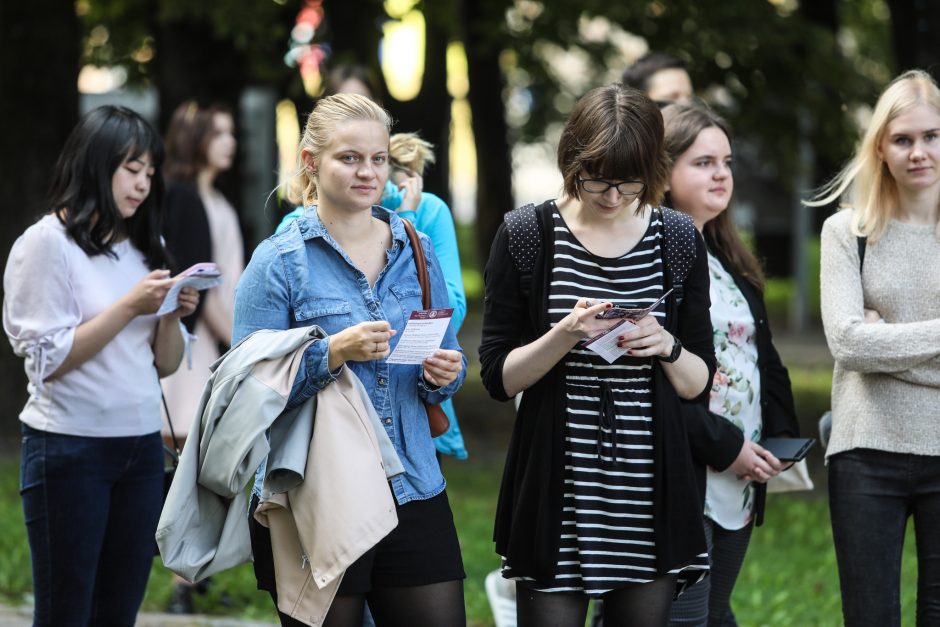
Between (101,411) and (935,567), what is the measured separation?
9.13ft

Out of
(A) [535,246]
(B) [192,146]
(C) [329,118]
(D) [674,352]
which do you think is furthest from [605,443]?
(B) [192,146]

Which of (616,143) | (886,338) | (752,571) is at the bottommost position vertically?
(752,571)

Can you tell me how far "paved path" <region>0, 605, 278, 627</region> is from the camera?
240 inches

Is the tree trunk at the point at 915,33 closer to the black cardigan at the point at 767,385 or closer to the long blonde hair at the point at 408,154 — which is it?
the black cardigan at the point at 767,385

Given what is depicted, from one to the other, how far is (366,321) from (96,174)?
1.42 m

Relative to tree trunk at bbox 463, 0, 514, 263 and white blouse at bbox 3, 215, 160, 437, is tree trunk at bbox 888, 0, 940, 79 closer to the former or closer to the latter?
tree trunk at bbox 463, 0, 514, 263


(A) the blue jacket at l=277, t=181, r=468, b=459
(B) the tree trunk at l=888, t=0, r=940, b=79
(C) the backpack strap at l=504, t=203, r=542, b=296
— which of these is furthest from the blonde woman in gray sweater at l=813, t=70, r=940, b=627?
(B) the tree trunk at l=888, t=0, r=940, b=79

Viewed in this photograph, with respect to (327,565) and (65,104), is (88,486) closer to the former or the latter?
(327,565)

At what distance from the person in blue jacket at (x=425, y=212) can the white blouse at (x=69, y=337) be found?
2.35ft

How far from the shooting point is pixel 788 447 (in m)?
4.19

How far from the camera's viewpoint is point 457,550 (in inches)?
138

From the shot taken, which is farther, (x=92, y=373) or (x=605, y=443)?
(x=92, y=373)

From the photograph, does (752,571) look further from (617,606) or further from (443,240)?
(617,606)

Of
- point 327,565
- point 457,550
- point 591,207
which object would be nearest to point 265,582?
point 327,565
